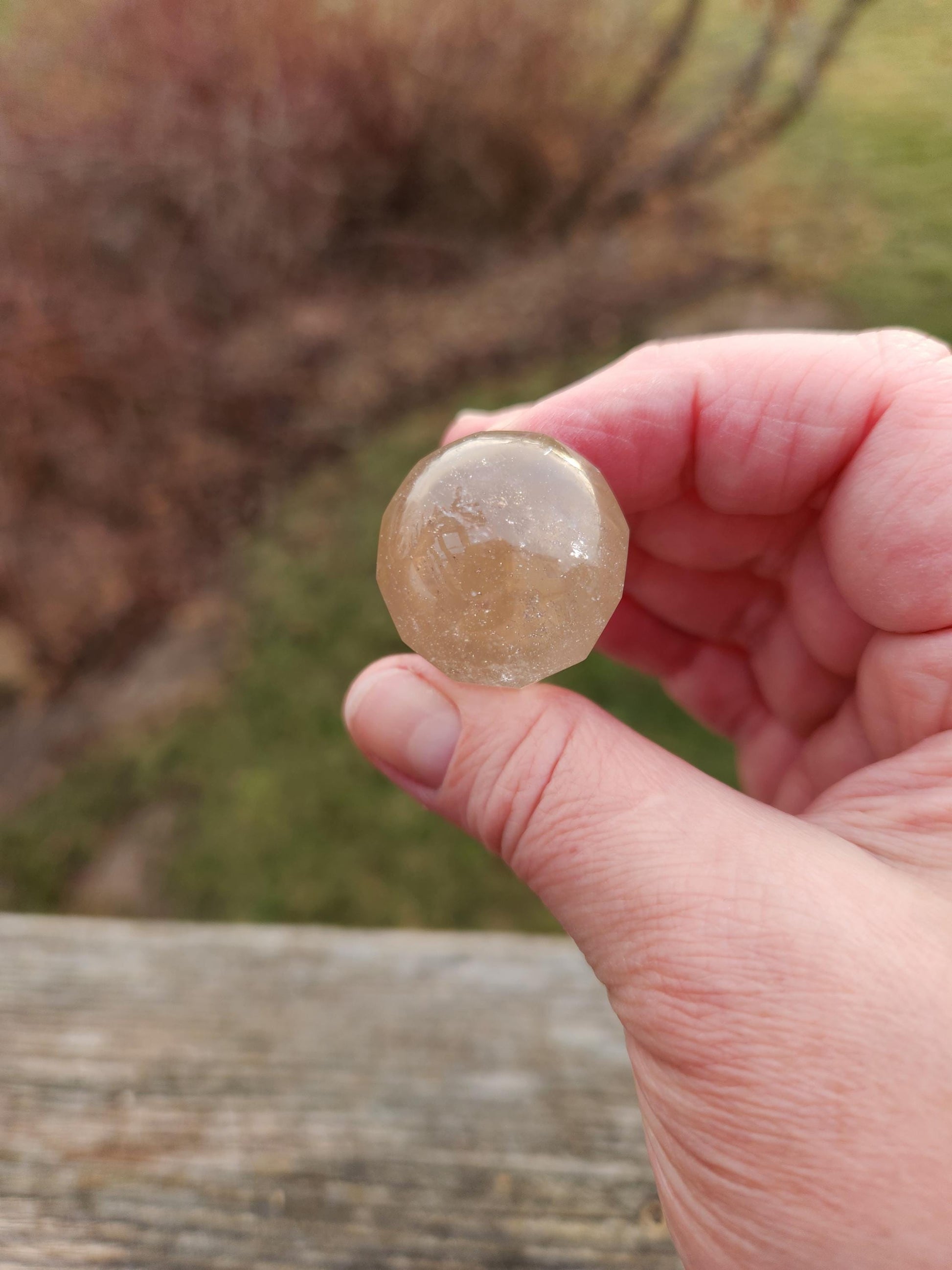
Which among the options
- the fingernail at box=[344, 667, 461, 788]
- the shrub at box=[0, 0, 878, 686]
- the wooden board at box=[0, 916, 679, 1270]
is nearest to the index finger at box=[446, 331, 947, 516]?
the fingernail at box=[344, 667, 461, 788]

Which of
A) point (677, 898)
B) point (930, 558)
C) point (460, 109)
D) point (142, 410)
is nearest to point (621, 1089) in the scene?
point (677, 898)

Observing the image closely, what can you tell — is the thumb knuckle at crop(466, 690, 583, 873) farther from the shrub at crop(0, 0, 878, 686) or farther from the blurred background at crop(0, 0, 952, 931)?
the shrub at crop(0, 0, 878, 686)

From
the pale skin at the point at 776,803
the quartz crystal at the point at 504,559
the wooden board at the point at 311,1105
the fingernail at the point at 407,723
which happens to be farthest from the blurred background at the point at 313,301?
the quartz crystal at the point at 504,559

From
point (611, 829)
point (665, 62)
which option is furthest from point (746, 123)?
point (611, 829)

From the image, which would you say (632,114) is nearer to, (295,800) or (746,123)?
(746,123)

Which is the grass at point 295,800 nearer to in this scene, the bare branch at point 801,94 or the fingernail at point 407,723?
the fingernail at point 407,723

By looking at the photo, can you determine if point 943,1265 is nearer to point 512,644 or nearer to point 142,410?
point 512,644
